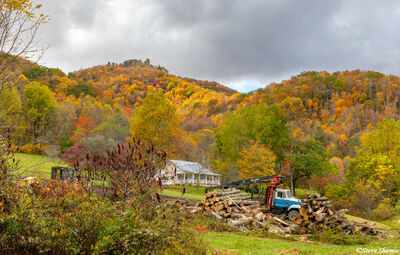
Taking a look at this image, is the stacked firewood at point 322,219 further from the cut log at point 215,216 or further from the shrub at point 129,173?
the shrub at point 129,173

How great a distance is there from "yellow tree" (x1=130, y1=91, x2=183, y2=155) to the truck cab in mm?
17501

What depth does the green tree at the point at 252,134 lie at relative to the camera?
3756 centimetres

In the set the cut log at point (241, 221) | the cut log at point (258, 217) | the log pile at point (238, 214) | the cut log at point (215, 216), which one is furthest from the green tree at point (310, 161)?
the cut log at point (215, 216)

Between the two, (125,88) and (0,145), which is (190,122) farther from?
(0,145)

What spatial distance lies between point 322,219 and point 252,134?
24.5 meters

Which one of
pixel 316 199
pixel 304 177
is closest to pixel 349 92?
pixel 304 177

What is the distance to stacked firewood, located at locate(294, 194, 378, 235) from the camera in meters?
14.1

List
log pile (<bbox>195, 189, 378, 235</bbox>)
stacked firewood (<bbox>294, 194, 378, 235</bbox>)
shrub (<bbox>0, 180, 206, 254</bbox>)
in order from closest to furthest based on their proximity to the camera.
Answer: shrub (<bbox>0, 180, 206, 254</bbox>), stacked firewood (<bbox>294, 194, 378, 235</bbox>), log pile (<bbox>195, 189, 378, 235</bbox>)

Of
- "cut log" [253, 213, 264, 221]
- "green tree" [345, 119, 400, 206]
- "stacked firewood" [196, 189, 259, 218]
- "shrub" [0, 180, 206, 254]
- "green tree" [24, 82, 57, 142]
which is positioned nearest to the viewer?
"shrub" [0, 180, 206, 254]

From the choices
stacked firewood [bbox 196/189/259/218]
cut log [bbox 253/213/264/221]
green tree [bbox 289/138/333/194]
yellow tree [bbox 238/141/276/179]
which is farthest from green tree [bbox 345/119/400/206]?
cut log [bbox 253/213/264/221]

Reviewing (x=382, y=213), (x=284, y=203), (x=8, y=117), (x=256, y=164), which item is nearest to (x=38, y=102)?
(x=256, y=164)

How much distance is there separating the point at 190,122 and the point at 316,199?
7769 cm

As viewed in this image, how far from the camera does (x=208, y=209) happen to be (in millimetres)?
16938

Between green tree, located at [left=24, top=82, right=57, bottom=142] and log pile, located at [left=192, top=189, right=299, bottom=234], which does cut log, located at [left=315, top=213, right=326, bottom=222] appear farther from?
green tree, located at [left=24, top=82, right=57, bottom=142]
